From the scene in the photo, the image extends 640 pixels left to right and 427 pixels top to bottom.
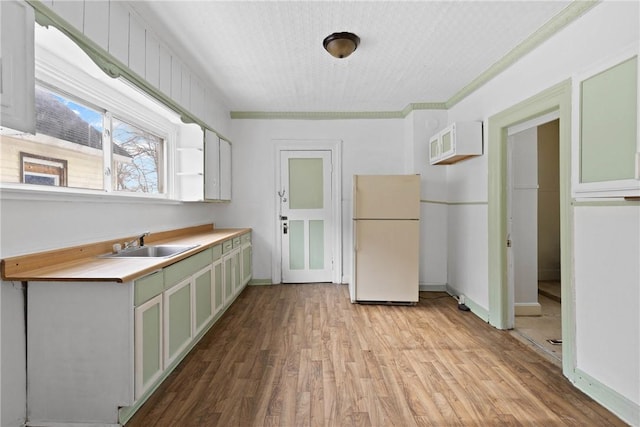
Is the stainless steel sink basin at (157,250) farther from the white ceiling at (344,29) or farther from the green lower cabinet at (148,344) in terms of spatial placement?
the white ceiling at (344,29)

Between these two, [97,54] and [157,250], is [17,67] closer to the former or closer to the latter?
[97,54]

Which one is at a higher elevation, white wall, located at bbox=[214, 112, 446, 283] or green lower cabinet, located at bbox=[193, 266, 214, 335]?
white wall, located at bbox=[214, 112, 446, 283]

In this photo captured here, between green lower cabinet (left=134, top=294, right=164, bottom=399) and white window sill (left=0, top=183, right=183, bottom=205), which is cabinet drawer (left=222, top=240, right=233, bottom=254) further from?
green lower cabinet (left=134, top=294, right=164, bottom=399)

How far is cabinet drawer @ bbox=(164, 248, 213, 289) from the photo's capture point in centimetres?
204

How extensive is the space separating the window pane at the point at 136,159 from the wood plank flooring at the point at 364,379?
1.54 m

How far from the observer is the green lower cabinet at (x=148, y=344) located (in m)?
1.68

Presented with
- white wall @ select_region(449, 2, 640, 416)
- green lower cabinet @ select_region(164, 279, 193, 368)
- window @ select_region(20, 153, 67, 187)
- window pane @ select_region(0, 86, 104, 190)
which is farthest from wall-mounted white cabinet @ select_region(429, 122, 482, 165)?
window @ select_region(20, 153, 67, 187)

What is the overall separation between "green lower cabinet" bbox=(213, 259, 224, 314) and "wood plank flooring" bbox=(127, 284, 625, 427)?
18 centimetres

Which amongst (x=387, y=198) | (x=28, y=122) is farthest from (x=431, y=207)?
(x=28, y=122)

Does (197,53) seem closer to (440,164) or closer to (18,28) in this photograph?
(18,28)

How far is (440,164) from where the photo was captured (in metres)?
4.07

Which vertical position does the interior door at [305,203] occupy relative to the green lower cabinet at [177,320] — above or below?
above

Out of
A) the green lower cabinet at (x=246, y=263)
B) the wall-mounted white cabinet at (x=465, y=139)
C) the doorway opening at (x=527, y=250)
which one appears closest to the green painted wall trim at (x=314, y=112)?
the wall-mounted white cabinet at (x=465, y=139)

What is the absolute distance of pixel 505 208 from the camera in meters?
2.95
